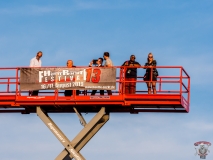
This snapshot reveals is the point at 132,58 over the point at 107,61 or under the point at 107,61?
over

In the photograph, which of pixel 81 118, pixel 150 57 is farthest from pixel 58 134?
pixel 150 57

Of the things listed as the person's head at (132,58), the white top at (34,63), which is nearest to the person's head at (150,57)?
the person's head at (132,58)

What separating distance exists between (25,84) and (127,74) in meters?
5.28

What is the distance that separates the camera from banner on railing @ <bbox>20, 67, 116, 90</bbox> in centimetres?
4931

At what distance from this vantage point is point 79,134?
4922cm

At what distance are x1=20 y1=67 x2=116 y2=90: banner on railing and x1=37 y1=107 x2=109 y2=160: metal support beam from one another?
3.95 ft

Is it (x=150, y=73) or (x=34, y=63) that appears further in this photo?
(x=34, y=63)

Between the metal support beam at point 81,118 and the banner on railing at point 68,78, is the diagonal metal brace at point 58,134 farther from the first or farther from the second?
the banner on railing at point 68,78

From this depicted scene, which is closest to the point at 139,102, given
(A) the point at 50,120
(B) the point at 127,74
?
(B) the point at 127,74

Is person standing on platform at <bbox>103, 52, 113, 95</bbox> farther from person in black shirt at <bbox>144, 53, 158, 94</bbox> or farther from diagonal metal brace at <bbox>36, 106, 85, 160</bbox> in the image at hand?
diagonal metal brace at <bbox>36, 106, 85, 160</bbox>

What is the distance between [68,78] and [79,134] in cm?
289

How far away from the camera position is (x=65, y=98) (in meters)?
49.4

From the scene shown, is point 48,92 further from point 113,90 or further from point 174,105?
point 174,105

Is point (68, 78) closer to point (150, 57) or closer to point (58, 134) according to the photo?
point (58, 134)
